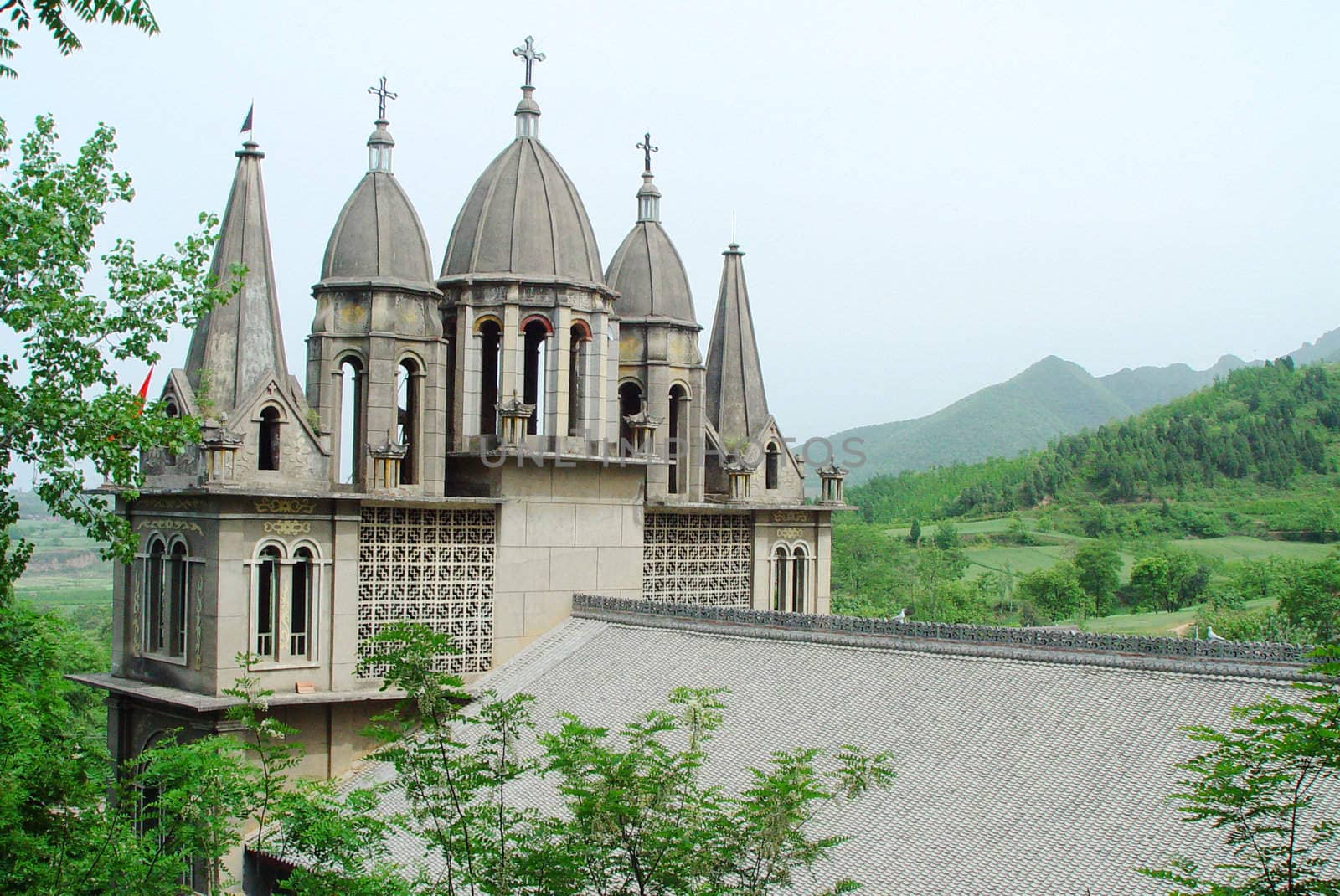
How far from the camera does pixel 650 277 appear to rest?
2941cm

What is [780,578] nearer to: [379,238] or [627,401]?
[627,401]

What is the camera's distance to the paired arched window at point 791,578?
98.9 feet

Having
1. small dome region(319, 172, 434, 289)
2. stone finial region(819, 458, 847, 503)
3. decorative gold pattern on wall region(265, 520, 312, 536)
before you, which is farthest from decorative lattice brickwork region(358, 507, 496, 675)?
stone finial region(819, 458, 847, 503)

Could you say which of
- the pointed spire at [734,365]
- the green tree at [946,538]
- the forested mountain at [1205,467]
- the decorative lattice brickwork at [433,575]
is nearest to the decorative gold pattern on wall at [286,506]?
the decorative lattice brickwork at [433,575]

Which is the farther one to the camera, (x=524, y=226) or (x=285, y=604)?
(x=524, y=226)

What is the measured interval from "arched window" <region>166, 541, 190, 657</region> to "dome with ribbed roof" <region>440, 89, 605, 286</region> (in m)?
7.54

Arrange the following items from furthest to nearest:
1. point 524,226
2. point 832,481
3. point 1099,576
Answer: point 1099,576, point 832,481, point 524,226

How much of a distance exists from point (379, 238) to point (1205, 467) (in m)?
123

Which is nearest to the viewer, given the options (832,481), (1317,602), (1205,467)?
(832,481)

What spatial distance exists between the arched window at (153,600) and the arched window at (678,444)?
11.1 meters

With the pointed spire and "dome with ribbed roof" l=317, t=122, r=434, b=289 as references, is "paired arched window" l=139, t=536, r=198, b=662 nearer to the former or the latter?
"dome with ribbed roof" l=317, t=122, r=434, b=289

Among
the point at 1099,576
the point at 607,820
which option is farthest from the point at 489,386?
the point at 1099,576

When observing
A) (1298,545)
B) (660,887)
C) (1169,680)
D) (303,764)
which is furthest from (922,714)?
(1298,545)

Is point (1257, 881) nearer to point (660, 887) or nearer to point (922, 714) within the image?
point (660, 887)
